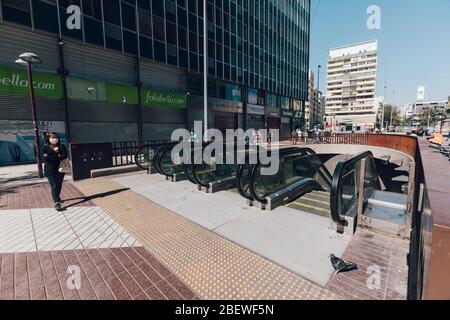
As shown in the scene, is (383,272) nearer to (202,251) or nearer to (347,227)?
(347,227)

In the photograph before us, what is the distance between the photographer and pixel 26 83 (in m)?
11.5

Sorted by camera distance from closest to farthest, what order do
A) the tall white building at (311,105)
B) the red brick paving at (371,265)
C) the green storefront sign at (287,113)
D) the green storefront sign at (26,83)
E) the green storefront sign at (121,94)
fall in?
the red brick paving at (371,265), the green storefront sign at (26,83), the green storefront sign at (121,94), the green storefront sign at (287,113), the tall white building at (311,105)

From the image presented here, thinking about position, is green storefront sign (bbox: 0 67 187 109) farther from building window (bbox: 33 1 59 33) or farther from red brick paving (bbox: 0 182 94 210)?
red brick paving (bbox: 0 182 94 210)

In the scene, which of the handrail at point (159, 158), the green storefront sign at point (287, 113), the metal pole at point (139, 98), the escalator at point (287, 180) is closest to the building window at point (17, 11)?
the metal pole at point (139, 98)

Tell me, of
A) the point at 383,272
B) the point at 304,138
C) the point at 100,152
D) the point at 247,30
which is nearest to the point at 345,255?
the point at 383,272

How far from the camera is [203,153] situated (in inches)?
300

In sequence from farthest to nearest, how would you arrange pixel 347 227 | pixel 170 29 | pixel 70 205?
pixel 170 29 → pixel 70 205 → pixel 347 227

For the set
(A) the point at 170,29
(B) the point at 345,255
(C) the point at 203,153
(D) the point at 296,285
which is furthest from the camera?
(A) the point at 170,29

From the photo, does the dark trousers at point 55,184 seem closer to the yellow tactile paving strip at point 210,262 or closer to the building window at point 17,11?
the yellow tactile paving strip at point 210,262

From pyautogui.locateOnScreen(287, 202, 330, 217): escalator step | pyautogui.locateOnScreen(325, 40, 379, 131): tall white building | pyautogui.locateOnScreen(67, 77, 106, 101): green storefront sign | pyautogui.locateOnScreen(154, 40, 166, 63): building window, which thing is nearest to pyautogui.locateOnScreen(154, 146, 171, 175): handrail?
pyautogui.locateOnScreen(287, 202, 330, 217): escalator step

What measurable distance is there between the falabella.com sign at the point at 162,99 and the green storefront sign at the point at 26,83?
537cm

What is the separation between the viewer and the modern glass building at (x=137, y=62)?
1216cm

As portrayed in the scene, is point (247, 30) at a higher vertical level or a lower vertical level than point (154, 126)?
higher

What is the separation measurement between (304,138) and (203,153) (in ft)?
62.1
